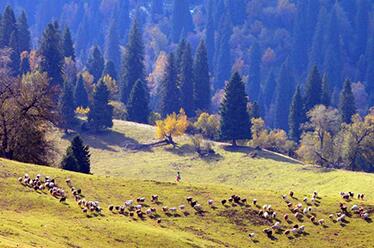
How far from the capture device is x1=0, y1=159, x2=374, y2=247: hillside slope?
4412 cm

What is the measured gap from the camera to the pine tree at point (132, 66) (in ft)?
538

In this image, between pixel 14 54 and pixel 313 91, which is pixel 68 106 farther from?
pixel 313 91

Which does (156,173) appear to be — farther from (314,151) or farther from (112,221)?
(112,221)

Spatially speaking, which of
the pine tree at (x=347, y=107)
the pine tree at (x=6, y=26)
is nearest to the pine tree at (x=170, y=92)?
the pine tree at (x=347, y=107)

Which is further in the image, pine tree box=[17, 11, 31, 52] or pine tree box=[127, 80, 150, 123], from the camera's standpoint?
pine tree box=[17, 11, 31, 52]

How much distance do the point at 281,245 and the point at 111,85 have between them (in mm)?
110173

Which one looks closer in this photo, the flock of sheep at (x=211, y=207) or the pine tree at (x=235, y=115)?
the flock of sheep at (x=211, y=207)

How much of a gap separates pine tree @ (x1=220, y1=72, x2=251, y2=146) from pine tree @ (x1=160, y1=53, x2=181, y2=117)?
28574 mm

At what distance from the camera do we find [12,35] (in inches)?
6216

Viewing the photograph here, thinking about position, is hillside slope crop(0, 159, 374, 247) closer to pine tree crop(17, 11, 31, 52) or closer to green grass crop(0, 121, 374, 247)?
green grass crop(0, 121, 374, 247)

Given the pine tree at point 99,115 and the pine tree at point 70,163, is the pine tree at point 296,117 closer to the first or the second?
the pine tree at point 99,115

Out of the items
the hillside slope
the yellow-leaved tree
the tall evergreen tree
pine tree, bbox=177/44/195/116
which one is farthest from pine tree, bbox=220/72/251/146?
the hillside slope

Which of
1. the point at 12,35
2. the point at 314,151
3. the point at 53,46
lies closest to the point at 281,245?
the point at 314,151

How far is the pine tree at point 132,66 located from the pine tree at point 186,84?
11156 millimetres
